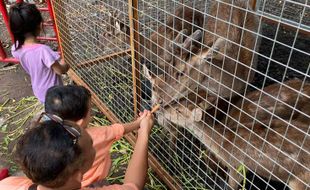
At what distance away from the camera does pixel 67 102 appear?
105 inches

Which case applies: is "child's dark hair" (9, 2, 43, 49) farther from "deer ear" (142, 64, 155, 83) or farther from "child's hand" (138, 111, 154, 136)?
"child's hand" (138, 111, 154, 136)

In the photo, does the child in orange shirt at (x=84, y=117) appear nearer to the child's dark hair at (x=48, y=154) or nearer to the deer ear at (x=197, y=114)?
the deer ear at (x=197, y=114)

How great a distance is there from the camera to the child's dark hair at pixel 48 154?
1686mm

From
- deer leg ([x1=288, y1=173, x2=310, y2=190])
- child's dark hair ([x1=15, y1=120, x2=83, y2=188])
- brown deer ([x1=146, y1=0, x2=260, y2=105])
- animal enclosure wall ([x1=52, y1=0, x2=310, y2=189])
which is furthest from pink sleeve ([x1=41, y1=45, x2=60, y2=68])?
deer leg ([x1=288, y1=173, x2=310, y2=190])

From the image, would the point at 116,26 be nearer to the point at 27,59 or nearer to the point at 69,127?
the point at 27,59

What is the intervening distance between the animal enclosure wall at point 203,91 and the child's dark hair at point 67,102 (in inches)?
28.5

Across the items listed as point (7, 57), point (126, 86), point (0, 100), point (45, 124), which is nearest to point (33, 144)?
point (45, 124)

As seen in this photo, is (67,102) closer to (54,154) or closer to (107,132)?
(107,132)

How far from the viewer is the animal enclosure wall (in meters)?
2.67

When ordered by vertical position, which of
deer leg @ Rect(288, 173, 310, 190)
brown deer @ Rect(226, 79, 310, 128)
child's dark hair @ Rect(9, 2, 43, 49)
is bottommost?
deer leg @ Rect(288, 173, 310, 190)

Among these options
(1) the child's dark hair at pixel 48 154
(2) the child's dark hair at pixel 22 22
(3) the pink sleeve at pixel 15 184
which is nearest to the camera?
(1) the child's dark hair at pixel 48 154

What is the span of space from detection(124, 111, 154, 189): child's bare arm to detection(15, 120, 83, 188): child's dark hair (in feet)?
2.36

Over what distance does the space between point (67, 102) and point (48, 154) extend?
1.03m

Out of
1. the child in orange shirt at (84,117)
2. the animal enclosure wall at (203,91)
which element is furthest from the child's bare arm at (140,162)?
the animal enclosure wall at (203,91)
